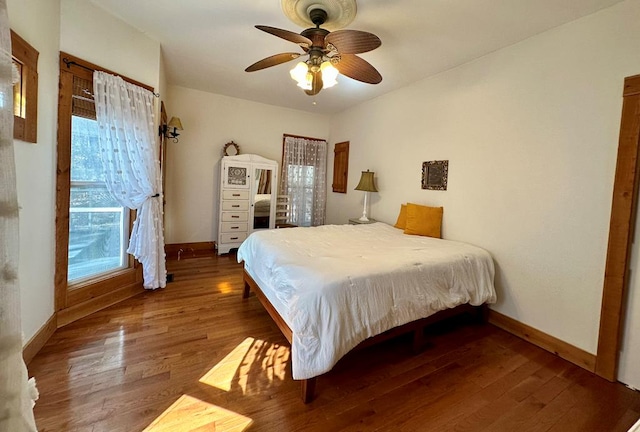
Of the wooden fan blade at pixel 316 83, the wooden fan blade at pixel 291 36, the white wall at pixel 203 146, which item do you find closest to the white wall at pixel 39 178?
the wooden fan blade at pixel 291 36

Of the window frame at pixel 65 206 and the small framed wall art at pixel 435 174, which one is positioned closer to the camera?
the window frame at pixel 65 206

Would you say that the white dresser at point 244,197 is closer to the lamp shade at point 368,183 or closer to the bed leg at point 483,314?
the lamp shade at point 368,183

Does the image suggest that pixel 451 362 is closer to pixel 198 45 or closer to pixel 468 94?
pixel 468 94

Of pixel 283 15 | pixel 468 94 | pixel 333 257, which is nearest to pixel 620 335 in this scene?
pixel 333 257

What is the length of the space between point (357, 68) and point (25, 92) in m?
2.22

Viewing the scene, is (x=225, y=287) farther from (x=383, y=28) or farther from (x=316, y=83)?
(x=383, y=28)

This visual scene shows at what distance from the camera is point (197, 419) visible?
136 centimetres

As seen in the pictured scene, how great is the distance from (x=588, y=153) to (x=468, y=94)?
47.9 inches

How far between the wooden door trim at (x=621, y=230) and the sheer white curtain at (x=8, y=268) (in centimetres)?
295

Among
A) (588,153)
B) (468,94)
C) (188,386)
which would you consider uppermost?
(468,94)

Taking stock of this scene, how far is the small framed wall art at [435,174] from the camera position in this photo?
298 centimetres

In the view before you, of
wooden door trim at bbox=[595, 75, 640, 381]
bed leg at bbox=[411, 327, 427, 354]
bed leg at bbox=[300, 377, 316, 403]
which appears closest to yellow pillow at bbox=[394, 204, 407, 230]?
bed leg at bbox=[411, 327, 427, 354]

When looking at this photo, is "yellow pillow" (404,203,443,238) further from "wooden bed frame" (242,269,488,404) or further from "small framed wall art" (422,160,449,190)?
"wooden bed frame" (242,269,488,404)

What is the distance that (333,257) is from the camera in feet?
6.35
